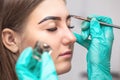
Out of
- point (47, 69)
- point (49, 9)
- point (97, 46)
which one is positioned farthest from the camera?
point (97, 46)

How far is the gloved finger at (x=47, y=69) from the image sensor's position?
94cm

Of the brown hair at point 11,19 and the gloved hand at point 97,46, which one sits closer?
the brown hair at point 11,19

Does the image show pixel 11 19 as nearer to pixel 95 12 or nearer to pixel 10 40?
pixel 10 40

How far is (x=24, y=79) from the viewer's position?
96cm

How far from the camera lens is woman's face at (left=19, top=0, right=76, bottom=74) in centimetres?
108

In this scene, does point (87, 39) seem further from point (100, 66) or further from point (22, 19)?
point (22, 19)

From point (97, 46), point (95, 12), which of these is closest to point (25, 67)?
point (97, 46)

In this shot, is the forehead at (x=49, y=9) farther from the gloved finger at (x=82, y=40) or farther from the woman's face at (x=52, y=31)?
the gloved finger at (x=82, y=40)

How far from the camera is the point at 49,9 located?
1.09 meters

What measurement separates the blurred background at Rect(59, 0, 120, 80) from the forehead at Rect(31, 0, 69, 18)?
1.82 ft

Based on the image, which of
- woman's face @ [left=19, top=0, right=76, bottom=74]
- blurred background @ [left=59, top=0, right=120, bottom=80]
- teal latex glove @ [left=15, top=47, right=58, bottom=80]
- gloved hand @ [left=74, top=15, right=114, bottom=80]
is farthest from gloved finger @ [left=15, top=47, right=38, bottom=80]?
blurred background @ [left=59, top=0, right=120, bottom=80]

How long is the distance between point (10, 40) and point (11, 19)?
3.7 inches

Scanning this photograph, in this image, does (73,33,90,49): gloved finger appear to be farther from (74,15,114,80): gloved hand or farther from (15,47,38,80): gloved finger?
(15,47,38,80): gloved finger

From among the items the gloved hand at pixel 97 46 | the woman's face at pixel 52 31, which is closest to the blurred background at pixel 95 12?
the gloved hand at pixel 97 46
